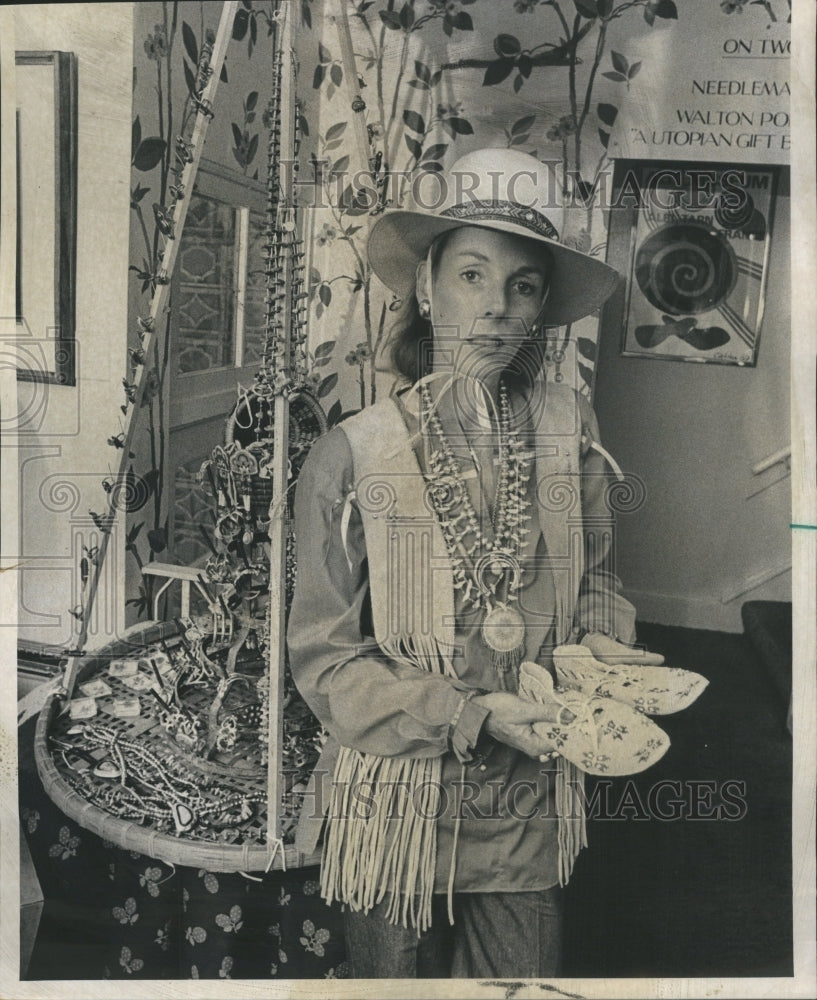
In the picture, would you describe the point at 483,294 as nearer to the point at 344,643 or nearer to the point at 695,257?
the point at 695,257

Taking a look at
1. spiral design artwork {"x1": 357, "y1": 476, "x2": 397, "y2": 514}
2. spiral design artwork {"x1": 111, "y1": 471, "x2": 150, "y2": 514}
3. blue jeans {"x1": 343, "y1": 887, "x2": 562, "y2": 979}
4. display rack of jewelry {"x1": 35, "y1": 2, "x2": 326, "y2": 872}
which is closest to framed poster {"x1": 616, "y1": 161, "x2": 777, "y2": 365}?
spiral design artwork {"x1": 357, "y1": 476, "x2": 397, "y2": 514}

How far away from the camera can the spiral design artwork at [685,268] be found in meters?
1.73

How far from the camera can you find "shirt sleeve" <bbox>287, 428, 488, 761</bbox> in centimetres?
169

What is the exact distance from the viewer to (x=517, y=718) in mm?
1692

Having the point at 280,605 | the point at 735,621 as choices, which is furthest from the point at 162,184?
the point at 735,621

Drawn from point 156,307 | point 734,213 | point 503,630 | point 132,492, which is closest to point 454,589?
point 503,630

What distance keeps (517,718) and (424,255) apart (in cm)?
78

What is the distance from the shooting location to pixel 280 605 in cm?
172

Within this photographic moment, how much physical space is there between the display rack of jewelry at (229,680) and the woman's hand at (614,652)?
0.49 m

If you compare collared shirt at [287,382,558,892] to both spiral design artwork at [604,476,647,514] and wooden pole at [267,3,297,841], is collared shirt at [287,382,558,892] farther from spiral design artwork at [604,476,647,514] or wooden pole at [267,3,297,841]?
spiral design artwork at [604,476,647,514]

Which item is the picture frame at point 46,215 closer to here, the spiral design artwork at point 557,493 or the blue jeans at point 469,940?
the spiral design artwork at point 557,493

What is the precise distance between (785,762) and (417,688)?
0.66 m

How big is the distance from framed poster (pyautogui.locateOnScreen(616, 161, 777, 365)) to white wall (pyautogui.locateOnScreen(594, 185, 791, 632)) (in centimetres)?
3

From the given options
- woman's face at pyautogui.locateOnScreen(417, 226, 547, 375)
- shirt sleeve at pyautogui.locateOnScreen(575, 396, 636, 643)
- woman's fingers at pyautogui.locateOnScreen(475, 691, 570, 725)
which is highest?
woman's face at pyautogui.locateOnScreen(417, 226, 547, 375)
